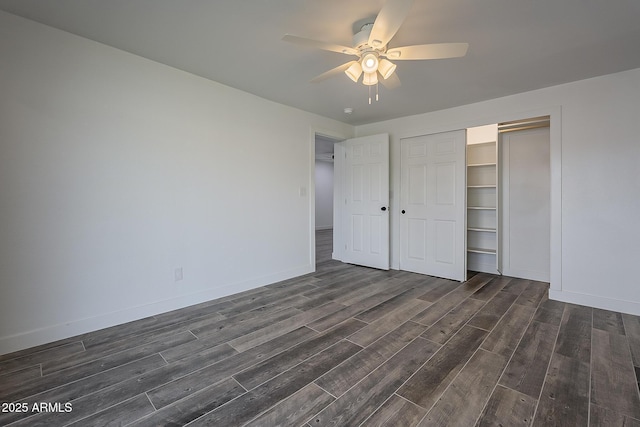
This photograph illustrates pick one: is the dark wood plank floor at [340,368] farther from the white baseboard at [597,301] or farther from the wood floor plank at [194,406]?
the white baseboard at [597,301]

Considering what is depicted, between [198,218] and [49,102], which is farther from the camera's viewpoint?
[198,218]

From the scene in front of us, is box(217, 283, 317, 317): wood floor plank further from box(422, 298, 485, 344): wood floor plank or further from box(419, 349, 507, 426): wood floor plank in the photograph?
box(419, 349, 507, 426): wood floor plank

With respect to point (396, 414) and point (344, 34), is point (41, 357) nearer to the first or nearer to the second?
point (396, 414)

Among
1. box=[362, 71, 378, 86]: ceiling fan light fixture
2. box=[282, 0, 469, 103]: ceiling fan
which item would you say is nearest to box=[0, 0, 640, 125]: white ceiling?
box=[282, 0, 469, 103]: ceiling fan

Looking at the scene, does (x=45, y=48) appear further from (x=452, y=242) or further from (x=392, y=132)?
(x=452, y=242)

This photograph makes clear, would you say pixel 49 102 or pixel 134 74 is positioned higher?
pixel 134 74

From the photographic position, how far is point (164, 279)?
2.81m

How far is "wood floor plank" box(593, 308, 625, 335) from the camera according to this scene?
8.11 feet

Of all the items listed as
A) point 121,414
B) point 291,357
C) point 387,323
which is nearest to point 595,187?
point 387,323

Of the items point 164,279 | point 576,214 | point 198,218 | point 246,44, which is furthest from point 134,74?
point 576,214

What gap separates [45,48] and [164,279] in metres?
2.13

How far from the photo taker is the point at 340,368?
74.7 inches

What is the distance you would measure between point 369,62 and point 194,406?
249 cm

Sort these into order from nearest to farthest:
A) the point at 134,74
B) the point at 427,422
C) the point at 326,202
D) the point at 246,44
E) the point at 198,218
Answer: the point at 427,422 < the point at 246,44 < the point at 134,74 < the point at 198,218 < the point at 326,202
